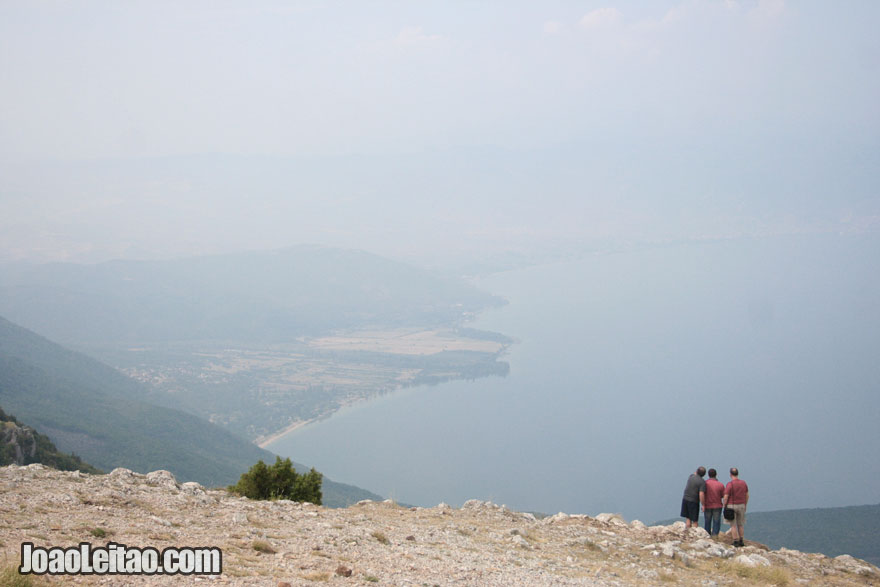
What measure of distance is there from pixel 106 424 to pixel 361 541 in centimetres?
7243

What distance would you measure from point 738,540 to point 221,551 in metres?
10.6

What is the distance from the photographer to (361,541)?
10438 mm

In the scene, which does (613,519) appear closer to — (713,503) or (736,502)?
(713,503)

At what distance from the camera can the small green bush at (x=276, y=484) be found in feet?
49.3

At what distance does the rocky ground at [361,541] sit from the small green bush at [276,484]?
1.54 metres

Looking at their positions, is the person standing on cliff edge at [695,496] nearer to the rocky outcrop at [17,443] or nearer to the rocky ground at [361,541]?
the rocky ground at [361,541]

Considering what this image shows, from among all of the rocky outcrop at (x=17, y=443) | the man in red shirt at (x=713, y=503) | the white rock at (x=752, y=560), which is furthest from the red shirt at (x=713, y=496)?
the rocky outcrop at (x=17, y=443)

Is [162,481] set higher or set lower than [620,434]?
higher

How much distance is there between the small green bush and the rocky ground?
1.54 meters

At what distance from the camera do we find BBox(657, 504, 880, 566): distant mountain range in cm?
3972

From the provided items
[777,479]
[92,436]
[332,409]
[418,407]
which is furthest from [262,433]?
[777,479]

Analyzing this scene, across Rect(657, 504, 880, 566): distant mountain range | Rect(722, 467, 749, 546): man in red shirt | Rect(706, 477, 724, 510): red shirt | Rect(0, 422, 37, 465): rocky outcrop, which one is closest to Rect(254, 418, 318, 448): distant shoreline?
Rect(657, 504, 880, 566): distant mountain range

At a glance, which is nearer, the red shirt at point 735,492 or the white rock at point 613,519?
the red shirt at point 735,492

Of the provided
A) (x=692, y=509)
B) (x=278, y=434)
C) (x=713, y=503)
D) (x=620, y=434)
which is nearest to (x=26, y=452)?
(x=692, y=509)
